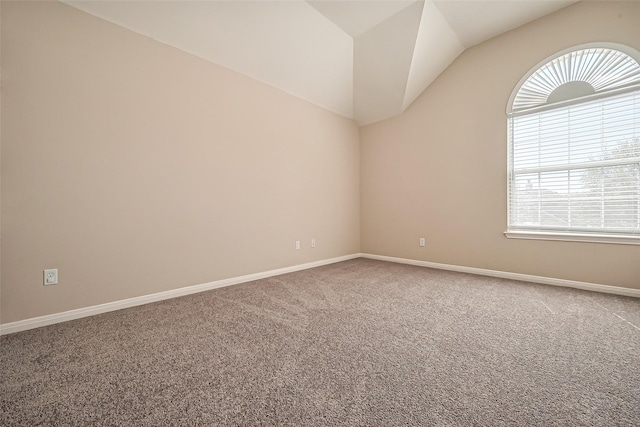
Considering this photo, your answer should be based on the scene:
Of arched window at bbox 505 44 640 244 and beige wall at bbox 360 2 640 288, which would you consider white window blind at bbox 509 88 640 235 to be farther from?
beige wall at bbox 360 2 640 288

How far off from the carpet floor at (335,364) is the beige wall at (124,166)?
0.43 meters

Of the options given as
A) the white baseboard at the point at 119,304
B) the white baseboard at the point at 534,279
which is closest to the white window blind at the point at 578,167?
the white baseboard at the point at 534,279

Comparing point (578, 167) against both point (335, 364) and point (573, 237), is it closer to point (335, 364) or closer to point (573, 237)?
point (573, 237)

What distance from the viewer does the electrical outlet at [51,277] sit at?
1.99 metres

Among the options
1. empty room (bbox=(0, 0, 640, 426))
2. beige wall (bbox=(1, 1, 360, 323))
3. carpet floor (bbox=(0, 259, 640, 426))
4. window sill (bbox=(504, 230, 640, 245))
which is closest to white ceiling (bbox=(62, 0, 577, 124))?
empty room (bbox=(0, 0, 640, 426))

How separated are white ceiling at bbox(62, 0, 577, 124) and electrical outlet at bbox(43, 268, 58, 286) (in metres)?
2.15

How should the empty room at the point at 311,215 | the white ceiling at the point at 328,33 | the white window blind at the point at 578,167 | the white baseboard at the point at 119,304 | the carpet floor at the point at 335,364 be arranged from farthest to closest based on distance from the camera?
the white window blind at the point at 578,167 < the white ceiling at the point at 328,33 < the white baseboard at the point at 119,304 < the empty room at the point at 311,215 < the carpet floor at the point at 335,364

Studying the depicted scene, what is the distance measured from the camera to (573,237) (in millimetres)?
2779

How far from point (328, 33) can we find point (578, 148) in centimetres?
310

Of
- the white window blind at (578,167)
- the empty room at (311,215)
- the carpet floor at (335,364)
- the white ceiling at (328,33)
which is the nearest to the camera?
the carpet floor at (335,364)

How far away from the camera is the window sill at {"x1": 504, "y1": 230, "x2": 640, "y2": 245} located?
251cm

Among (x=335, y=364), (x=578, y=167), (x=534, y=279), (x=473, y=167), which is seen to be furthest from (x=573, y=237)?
(x=335, y=364)

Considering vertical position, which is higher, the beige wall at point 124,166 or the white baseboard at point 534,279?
the beige wall at point 124,166

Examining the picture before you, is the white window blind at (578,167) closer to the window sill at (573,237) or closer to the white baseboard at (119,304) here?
the window sill at (573,237)
